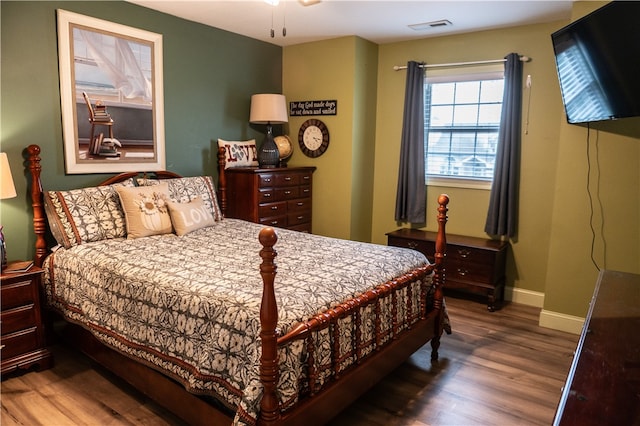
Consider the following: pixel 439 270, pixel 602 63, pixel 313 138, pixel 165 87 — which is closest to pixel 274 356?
pixel 439 270

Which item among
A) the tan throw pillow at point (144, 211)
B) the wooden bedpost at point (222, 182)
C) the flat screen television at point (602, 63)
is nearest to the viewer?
the flat screen television at point (602, 63)

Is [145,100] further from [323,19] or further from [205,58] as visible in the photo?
[323,19]

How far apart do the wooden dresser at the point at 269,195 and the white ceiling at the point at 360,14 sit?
132 centimetres

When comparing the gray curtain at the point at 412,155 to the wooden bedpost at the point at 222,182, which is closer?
the wooden bedpost at the point at 222,182

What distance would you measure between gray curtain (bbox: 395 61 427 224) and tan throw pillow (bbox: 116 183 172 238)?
2426 mm

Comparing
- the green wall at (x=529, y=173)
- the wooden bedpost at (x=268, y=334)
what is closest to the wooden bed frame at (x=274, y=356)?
the wooden bedpost at (x=268, y=334)

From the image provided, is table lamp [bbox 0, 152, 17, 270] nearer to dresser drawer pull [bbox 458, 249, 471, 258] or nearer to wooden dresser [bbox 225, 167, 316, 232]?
wooden dresser [bbox 225, 167, 316, 232]

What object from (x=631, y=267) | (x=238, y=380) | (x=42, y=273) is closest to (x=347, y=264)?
(x=238, y=380)

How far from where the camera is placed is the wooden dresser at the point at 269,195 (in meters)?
4.05

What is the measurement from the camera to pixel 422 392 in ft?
8.30

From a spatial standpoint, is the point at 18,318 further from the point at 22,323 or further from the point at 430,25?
the point at 430,25

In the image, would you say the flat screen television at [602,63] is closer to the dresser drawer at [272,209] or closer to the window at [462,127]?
the window at [462,127]

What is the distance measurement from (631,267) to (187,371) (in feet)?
10.3

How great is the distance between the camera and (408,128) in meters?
4.47
